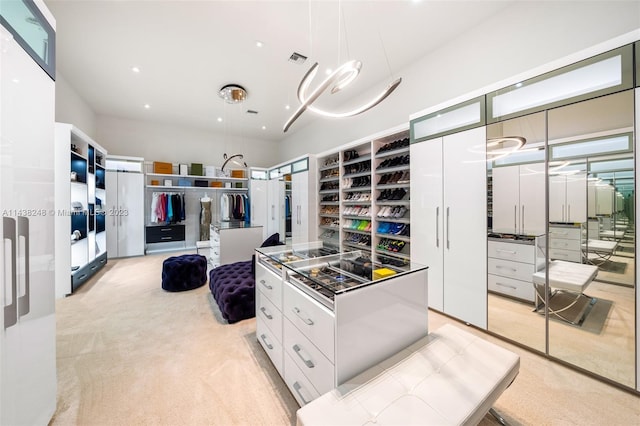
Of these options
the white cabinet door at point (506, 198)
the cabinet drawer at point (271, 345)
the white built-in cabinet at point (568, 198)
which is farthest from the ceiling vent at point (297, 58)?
the cabinet drawer at point (271, 345)

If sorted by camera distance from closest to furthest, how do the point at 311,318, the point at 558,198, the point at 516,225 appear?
the point at 311,318, the point at 558,198, the point at 516,225

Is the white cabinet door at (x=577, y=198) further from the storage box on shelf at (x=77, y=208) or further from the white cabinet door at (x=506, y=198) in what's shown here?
the storage box on shelf at (x=77, y=208)

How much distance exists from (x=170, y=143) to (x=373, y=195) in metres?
6.28

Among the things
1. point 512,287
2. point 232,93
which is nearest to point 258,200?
point 232,93

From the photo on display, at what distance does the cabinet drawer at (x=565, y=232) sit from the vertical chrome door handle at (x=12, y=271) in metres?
3.61

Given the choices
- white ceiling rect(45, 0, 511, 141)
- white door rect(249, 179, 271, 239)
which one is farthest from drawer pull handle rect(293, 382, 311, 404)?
white door rect(249, 179, 271, 239)

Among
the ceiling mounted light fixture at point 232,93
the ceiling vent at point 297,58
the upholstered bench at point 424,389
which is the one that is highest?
the ceiling vent at point 297,58

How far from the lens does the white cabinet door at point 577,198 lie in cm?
195

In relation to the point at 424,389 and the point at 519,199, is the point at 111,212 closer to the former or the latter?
the point at 424,389

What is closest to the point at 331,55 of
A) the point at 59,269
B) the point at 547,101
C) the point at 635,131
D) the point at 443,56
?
the point at 443,56

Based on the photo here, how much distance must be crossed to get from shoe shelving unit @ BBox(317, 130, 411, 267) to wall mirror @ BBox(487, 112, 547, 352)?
1.06 meters

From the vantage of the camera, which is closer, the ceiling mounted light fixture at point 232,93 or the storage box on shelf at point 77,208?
the storage box on shelf at point 77,208

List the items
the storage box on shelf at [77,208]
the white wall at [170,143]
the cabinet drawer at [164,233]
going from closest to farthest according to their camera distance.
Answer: the storage box on shelf at [77,208], the white wall at [170,143], the cabinet drawer at [164,233]

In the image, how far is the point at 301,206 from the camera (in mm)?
5586
